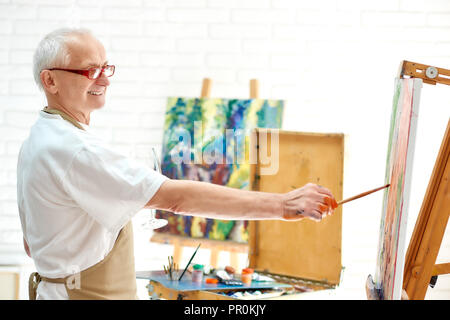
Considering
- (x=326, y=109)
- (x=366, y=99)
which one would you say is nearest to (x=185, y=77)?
(x=326, y=109)

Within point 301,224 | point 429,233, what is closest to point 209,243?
point 301,224

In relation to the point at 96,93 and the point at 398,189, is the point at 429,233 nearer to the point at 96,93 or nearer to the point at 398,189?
the point at 398,189

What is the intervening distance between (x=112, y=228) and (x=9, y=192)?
7.11ft

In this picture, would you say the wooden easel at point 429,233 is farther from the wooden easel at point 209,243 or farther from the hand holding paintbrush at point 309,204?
the wooden easel at point 209,243

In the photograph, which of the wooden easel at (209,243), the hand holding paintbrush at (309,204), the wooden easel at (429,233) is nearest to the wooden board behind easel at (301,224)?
the wooden easel at (209,243)

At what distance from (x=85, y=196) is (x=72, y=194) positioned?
3 centimetres

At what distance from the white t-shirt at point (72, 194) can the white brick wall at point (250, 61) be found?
6.12ft

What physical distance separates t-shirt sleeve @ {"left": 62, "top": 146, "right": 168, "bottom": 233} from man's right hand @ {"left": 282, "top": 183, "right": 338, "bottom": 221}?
1.05ft

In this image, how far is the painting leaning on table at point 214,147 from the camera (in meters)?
3.03

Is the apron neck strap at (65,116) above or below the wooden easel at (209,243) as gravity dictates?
above

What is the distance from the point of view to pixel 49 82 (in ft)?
5.08

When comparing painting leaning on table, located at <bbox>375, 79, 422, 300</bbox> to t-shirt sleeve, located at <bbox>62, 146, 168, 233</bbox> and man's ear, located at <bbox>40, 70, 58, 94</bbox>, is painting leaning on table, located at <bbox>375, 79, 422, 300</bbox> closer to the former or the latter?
t-shirt sleeve, located at <bbox>62, 146, 168, 233</bbox>

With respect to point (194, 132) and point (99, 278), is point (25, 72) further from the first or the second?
point (99, 278)
